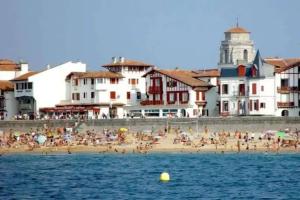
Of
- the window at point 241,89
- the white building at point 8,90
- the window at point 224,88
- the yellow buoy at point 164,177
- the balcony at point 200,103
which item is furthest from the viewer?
the white building at point 8,90

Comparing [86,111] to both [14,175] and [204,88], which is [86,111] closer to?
[204,88]

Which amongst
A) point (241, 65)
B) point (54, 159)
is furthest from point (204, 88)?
point (54, 159)

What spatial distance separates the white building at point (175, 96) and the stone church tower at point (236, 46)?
64.5ft

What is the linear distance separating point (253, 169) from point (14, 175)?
54.3 ft

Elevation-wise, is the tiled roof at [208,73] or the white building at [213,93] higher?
the tiled roof at [208,73]

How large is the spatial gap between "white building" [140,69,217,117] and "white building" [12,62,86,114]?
10354 millimetres

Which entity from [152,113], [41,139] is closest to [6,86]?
[152,113]

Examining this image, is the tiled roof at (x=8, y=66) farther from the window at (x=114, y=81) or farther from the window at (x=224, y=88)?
the window at (x=224, y=88)

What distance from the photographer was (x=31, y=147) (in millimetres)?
97750

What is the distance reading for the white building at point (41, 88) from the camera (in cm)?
12288

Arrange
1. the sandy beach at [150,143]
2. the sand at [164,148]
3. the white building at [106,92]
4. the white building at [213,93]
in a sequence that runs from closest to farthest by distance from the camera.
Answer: the sand at [164,148], the sandy beach at [150,143], the white building at [213,93], the white building at [106,92]

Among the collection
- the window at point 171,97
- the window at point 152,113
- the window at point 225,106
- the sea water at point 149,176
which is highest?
the window at point 171,97

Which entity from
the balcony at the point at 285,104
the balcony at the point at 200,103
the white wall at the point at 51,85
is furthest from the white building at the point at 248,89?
the white wall at the point at 51,85

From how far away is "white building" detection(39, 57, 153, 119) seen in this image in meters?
120
